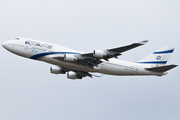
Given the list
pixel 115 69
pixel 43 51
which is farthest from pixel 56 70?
pixel 115 69

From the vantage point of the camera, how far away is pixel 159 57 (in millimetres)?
48344

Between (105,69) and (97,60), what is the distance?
7.95 feet

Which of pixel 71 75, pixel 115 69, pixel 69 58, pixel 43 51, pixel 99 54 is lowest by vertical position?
pixel 71 75

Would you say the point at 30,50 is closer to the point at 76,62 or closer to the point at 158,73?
the point at 76,62

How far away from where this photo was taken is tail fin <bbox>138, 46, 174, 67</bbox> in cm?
4791

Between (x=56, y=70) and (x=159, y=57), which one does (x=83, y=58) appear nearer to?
(x=56, y=70)

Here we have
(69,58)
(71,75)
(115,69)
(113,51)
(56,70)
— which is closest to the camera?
(113,51)

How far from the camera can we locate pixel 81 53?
41844 millimetres

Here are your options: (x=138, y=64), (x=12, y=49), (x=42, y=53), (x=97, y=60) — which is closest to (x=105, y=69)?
(x=97, y=60)

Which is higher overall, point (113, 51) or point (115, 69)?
point (113, 51)

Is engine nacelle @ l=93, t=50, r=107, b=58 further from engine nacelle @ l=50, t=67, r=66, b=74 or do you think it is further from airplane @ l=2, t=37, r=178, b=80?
engine nacelle @ l=50, t=67, r=66, b=74

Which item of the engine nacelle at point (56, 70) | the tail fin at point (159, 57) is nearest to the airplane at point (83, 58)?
the tail fin at point (159, 57)

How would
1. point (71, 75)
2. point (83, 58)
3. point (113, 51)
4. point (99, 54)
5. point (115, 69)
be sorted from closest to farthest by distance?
point (99, 54)
point (113, 51)
point (83, 58)
point (115, 69)
point (71, 75)

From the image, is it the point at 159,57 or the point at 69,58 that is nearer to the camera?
the point at 69,58
